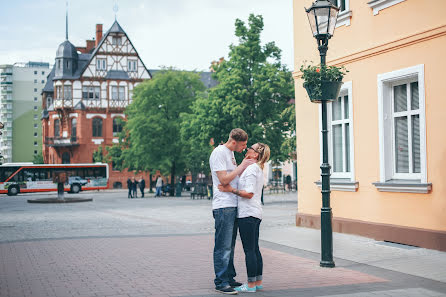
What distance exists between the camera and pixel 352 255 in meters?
9.45

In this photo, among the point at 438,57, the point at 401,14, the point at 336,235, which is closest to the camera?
the point at 438,57

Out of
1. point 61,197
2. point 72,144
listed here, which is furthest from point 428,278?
point 72,144

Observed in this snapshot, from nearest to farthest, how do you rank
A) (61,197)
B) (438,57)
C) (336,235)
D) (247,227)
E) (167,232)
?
(247,227) < (438,57) < (336,235) < (167,232) < (61,197)

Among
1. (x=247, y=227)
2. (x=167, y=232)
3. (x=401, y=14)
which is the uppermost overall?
(x=401, y=14)

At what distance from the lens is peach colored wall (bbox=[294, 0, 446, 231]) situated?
10.0m

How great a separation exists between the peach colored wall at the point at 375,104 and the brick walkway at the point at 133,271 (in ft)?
9.51

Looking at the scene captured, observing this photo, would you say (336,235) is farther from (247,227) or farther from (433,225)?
(247,227)

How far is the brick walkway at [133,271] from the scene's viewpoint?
6770 millimetres

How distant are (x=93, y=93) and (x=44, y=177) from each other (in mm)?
18698

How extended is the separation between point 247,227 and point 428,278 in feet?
9.31

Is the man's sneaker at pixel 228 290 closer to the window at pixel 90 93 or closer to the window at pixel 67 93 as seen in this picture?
the window at pixel 90 93

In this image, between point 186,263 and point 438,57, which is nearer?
point 186,263

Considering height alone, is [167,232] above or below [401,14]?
below

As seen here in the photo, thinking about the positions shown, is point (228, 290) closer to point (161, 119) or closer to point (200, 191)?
point (200, 191)
